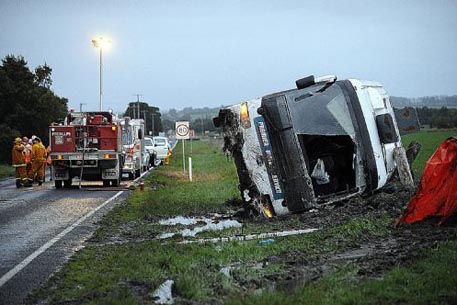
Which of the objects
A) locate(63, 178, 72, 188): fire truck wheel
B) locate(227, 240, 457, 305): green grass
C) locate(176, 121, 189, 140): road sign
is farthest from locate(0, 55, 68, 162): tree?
locate(227, 240, 457, 305): green grass

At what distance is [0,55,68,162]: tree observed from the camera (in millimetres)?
46438

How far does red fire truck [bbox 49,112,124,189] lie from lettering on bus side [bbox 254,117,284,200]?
12250mm

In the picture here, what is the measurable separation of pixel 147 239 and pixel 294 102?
140 inches

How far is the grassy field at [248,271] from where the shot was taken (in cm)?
613

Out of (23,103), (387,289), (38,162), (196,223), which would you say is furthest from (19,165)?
(23,103)

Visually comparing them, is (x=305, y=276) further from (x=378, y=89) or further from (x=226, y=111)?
(x=378, y=89)

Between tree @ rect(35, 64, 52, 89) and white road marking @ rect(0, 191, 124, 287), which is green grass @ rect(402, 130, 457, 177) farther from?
tree @ rect(35, 64, 52, 89)

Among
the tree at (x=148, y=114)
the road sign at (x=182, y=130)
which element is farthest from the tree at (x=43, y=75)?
the tree at (x=148, y=114)

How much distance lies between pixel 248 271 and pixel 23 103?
43030mm

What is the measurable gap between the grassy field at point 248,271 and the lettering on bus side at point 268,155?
55cm

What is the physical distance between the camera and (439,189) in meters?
9.06

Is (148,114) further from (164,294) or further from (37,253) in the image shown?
(164,294)

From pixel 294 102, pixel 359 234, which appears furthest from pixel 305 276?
pixel 294 102

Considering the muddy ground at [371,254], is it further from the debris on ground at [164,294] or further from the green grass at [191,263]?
the debris on ground at [164,294]
